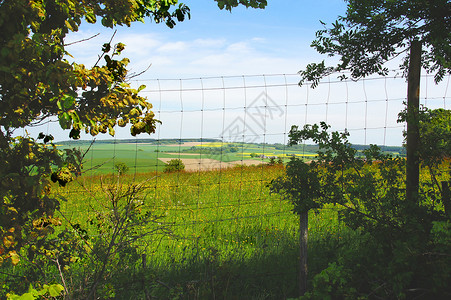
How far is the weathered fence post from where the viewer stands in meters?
4.00

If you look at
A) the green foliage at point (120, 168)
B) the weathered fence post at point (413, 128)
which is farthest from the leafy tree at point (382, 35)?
the green foliage at point (120, 168)

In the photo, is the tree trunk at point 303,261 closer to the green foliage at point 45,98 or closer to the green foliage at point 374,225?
the green foliage at point 374,225

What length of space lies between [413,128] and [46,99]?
3604 millimetres

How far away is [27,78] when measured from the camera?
106 inches

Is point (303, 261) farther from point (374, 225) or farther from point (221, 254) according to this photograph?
point (221, 254)

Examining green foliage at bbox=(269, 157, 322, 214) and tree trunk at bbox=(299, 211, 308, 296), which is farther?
tree trunk at bbox=(299, 211, 308, 296)

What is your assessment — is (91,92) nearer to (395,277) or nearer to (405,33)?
(395,277)

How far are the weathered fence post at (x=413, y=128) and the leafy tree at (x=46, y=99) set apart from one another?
7.04ft

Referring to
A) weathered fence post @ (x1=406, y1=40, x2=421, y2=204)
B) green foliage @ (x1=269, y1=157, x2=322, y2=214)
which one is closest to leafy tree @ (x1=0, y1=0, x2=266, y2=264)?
green foliage @ (x1=269, y1=157, x2=322, y2=214)

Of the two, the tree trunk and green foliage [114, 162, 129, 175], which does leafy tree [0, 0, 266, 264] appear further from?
the tree trunk

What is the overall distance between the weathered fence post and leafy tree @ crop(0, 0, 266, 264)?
2.14 m

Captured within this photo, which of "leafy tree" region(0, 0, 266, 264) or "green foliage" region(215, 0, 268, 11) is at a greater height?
"green foliage" region(215, 0, 268, 11)

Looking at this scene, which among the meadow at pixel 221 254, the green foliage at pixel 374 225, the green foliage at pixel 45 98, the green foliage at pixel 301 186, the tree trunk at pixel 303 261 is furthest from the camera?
the tree trunk at pixel 303 261

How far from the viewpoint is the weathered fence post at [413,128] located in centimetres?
400
